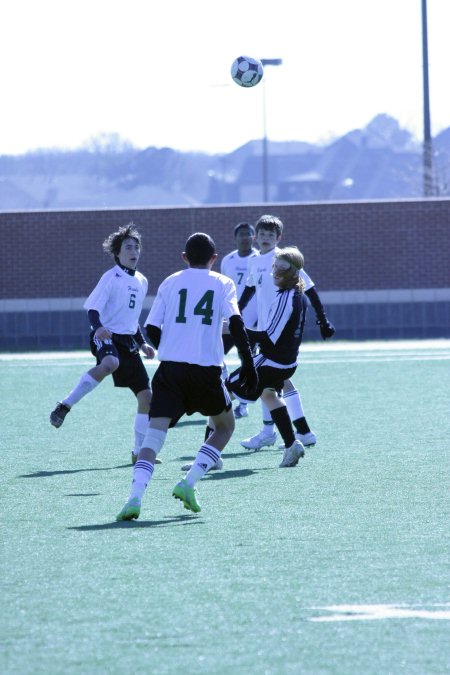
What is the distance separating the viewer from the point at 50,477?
34.4 ft

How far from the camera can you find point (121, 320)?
38.3ft

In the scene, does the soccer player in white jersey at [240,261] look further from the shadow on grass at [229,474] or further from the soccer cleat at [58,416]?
the shadow on grass at [229,474]

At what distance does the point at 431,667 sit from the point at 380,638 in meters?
0.44

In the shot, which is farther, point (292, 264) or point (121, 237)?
point (121, 237)

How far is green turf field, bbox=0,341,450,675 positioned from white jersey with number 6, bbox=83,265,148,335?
3.59ft

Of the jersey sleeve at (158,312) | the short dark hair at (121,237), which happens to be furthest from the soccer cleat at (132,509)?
the short dark hair at (121,237)

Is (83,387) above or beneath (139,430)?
above

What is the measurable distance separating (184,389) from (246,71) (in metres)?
13.7

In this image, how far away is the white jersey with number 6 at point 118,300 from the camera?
37.5ft

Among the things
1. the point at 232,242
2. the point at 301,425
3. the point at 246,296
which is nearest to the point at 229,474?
the point at 301,425

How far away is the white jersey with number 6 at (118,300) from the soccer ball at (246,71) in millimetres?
10257

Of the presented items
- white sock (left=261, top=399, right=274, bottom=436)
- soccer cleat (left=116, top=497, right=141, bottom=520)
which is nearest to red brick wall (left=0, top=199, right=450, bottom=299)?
white sock (left=261, top=399, right=274, bottom=436)

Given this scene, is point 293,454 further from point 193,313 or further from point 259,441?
point 193,313

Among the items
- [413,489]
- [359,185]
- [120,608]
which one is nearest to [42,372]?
[413,489]
